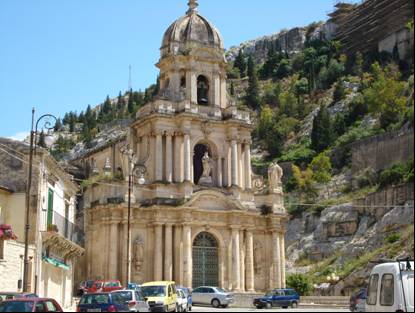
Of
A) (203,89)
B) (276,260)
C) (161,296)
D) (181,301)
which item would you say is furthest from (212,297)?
(203,89)

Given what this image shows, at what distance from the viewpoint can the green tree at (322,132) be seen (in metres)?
97.8

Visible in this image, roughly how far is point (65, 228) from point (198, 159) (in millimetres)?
17553

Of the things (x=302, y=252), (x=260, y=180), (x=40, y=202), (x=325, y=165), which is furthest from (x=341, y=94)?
(x=40, y=202)

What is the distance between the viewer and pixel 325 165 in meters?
88.4

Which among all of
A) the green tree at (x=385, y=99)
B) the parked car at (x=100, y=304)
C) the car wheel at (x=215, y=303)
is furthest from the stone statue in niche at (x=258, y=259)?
the green tree at (x=385, y=99)

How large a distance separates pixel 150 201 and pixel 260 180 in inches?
409

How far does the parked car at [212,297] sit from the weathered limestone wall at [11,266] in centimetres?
1370

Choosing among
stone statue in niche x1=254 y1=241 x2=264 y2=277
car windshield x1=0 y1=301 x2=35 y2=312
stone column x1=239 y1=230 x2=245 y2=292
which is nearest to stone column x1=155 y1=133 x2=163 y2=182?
stone column x1=239 y1=230 x2=245 y2=292

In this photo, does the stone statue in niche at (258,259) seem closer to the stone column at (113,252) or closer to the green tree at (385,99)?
the stone column at (113,252)

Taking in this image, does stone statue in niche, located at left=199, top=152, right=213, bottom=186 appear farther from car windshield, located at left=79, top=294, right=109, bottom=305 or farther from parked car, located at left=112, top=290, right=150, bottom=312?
car windshield, located at left=79, top=294, right=109, bottom=305

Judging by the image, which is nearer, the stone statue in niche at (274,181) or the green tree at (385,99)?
the stone statue in niche at (274,181)

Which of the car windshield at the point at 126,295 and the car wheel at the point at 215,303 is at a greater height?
the car windshield at the point at 126,295

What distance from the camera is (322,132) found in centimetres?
9838

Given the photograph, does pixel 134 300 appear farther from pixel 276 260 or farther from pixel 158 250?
pixel 276 260
